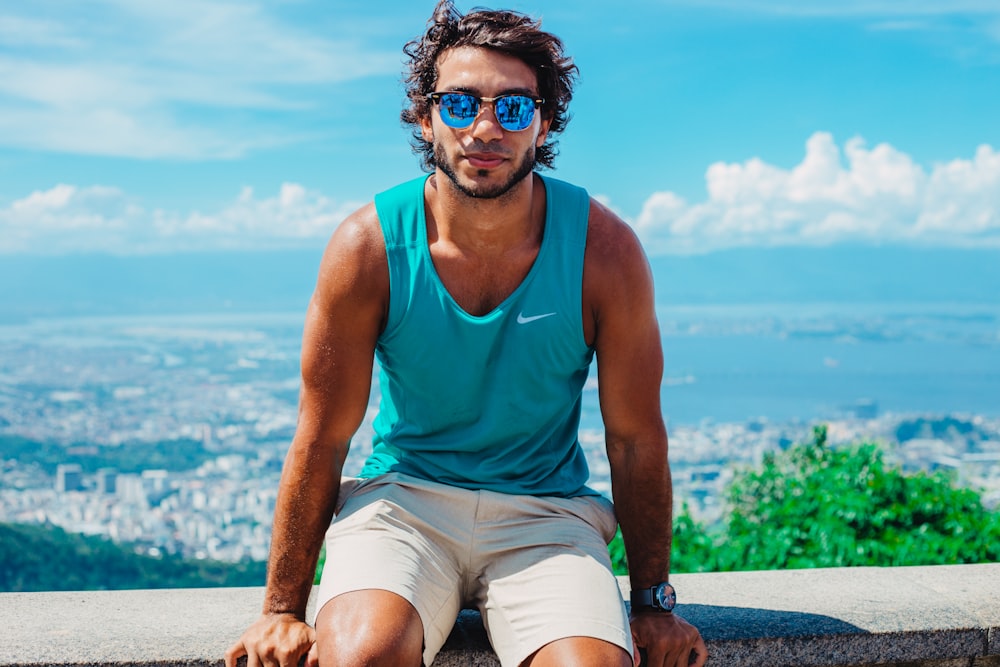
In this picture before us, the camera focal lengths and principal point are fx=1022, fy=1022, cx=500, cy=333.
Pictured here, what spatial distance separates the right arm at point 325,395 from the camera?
2.71 m

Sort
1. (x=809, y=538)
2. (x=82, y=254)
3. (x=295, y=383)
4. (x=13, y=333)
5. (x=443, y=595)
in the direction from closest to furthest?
(x=443, y=595) → (x=809, y=538) → (x=295, y=383) → (x=13, y=333) → (x=82, y=254)

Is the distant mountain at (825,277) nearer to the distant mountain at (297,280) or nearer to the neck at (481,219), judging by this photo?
the distant mountain at (297,280)

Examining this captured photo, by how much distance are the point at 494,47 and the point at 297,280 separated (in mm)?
56959

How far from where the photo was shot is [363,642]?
236 centimetres

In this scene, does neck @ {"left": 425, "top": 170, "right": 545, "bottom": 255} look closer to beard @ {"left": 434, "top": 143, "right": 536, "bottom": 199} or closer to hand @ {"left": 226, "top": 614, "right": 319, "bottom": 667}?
beard @ {"left": 434, "top": 143, "right": 536, "bottom": 199}

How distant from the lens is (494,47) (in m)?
2.81

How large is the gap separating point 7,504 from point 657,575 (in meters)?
25.2

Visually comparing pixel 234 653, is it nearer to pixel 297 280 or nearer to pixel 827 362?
pixel 827 362

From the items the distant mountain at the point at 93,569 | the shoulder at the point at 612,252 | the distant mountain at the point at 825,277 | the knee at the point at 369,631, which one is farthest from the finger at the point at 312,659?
the distant mountain at the point at 825,277

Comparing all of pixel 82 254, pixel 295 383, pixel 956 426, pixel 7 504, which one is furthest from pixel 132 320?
pixel 956 426

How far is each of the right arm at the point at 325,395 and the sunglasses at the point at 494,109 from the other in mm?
338

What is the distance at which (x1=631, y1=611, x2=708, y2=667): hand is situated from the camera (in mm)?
2730

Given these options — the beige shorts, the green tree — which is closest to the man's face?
the beige shorts

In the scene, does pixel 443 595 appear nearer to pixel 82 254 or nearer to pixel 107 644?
pixel 107 644
